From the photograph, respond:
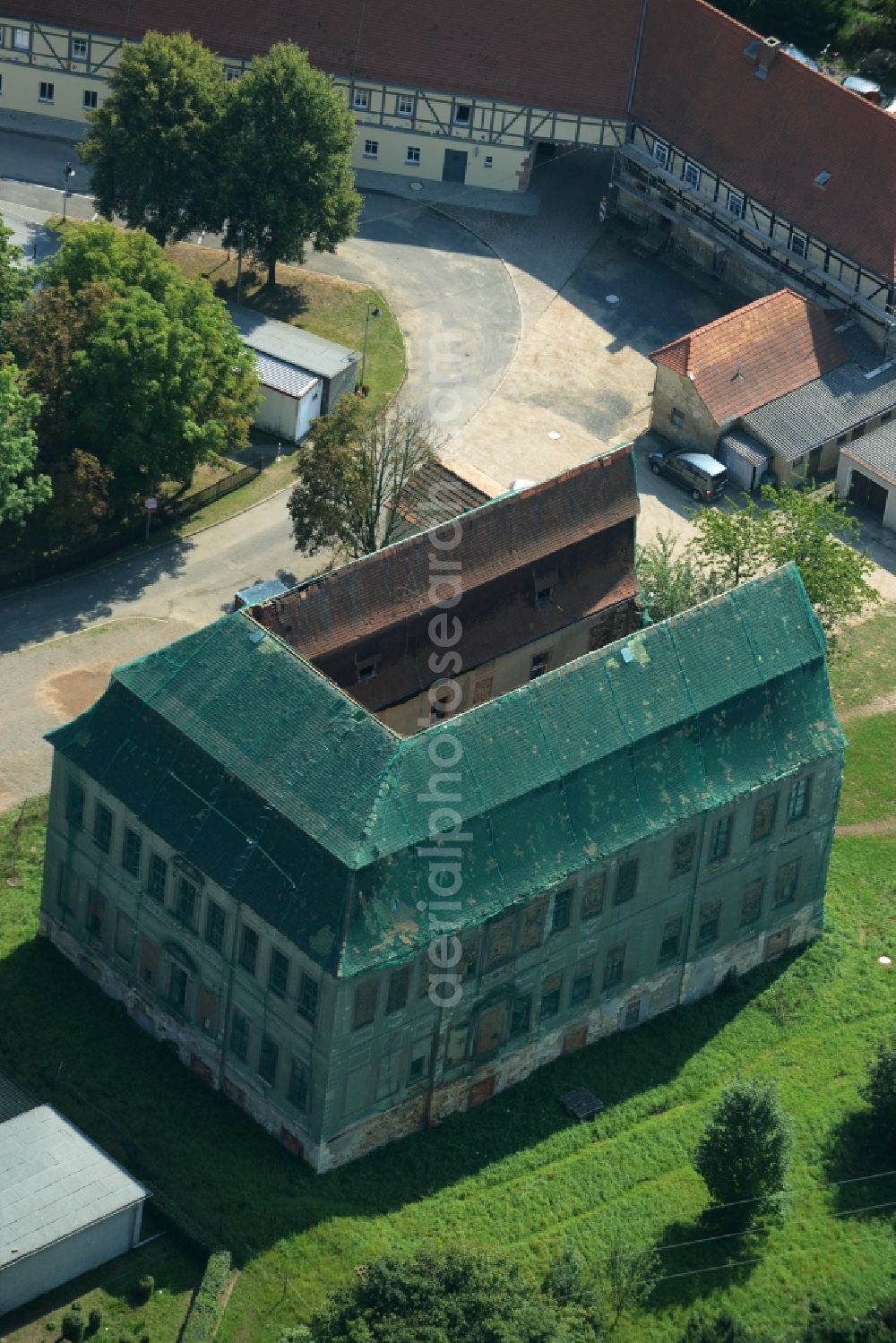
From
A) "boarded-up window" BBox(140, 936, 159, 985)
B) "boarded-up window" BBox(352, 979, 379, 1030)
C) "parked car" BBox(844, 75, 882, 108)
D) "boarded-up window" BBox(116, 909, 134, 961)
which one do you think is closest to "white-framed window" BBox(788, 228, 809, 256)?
"parked car" BBox(844, 75, 882, 108)

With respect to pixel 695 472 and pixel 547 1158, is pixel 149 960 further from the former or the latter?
pixel 695 472

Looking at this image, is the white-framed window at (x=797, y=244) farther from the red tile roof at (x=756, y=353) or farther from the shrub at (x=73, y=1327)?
the shrub at (x=73, y=1327)

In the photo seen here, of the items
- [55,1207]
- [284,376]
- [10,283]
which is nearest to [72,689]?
[10,283]

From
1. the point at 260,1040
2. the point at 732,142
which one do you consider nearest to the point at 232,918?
the point at 260,1040

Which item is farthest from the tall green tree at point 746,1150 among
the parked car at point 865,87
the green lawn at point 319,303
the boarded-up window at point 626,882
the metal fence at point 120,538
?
the parked car at point 865,87

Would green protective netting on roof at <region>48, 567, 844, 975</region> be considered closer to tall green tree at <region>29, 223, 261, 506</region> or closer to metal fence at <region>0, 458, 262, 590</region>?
metal fence at <region>0, 458, 262, 590</region>
